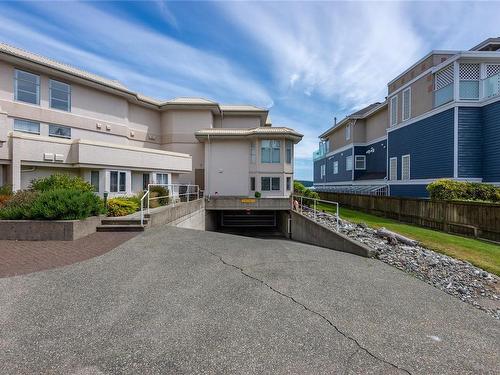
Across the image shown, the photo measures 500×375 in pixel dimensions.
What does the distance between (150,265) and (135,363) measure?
3.55 m

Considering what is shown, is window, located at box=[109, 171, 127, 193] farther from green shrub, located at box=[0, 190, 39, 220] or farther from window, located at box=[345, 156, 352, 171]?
window, located at box=[345, 156, 352, 171]

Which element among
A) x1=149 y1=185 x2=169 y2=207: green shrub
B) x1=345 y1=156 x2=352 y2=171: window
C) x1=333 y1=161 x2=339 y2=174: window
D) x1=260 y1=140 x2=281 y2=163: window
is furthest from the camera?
x1=333 y1=161 x2=339 y2=174: window

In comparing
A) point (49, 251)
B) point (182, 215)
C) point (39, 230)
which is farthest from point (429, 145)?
point (39, 230)

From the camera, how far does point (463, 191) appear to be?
13.5m

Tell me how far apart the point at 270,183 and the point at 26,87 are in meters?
18.5

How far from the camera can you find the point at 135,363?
3.01 meters

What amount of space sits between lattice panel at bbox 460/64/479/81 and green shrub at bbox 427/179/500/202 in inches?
284

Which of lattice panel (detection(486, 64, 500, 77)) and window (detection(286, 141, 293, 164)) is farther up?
lattice panel (detection(486, 64, 500, 77))

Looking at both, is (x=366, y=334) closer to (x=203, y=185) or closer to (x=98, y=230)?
(x=98, y=230)

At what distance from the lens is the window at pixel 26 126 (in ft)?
49.7

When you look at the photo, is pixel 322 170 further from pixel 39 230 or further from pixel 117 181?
pixel 39 230

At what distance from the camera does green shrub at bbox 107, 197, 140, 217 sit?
1100cm

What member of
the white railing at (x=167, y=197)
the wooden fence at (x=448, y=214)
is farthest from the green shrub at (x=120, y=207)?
the wooden fence at (x=448, y=214)

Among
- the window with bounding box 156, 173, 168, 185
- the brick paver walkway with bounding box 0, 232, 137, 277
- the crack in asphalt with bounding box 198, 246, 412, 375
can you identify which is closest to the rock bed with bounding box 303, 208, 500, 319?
the crack in asphalt with bounding box 198, 246, 412, 375
